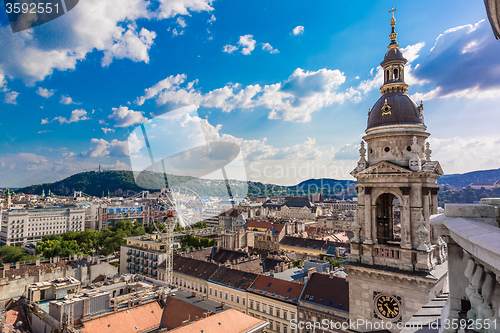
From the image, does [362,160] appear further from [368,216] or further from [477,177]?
[477,177]

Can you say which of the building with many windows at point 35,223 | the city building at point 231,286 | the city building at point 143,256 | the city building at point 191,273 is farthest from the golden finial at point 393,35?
the building with many windows at point 35,223

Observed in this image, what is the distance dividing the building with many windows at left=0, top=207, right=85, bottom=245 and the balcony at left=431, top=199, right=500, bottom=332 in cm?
13418

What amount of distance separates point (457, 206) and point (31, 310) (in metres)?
34.3

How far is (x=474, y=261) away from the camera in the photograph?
444 centimetres

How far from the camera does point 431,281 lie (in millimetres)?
13633

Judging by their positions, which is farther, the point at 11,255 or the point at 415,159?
the point at 11,255

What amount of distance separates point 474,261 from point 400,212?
12.5 m

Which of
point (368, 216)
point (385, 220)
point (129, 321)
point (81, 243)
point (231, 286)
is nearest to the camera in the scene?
point (368, 216)

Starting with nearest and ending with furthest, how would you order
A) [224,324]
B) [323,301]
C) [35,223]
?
[224,324] < [323,301] < [35,223]

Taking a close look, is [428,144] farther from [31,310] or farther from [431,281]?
[31,310]

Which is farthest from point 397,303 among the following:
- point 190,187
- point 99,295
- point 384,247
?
point 190,187

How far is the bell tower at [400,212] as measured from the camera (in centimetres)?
1445

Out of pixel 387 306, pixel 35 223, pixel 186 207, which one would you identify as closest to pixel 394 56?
pixel 387 306

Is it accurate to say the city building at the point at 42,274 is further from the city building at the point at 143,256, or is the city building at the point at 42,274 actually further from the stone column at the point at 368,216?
the stone column at the point at 368,216
